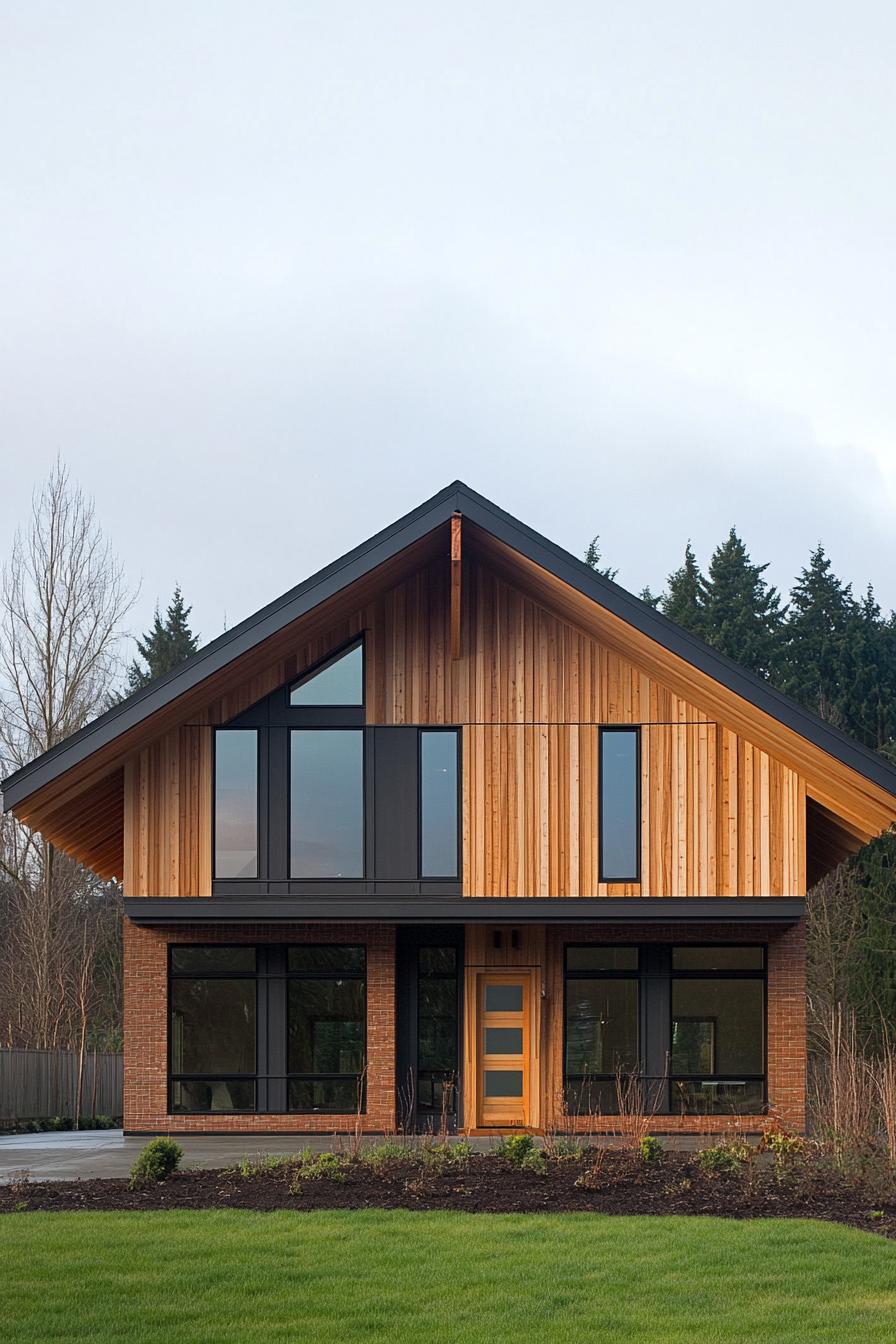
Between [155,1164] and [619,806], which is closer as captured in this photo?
[155,1164]

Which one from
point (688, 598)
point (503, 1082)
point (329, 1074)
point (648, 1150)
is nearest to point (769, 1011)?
point (503, 1082)

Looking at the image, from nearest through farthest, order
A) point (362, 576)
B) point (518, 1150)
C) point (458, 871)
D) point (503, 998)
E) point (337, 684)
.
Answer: point (518, 1150), point (362, 576), point (458, 871), point (337, 684), point (503, 998)

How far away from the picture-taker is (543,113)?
66.3 ft

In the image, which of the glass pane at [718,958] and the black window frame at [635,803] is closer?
the black window frame at [635,803]

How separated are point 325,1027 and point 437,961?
5.55 ft

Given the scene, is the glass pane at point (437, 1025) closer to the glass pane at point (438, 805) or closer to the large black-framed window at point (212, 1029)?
the glass pane at point (438, 805)

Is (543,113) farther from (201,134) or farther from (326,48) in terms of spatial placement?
(201,134)

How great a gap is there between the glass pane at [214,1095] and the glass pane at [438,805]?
144 inches

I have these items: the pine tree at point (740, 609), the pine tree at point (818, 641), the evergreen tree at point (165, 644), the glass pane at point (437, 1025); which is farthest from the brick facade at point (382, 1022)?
the evergreen tree at point (165, 644)

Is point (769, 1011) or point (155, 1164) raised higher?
point (769, 1011)

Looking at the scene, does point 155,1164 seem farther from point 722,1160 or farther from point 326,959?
point 326,959

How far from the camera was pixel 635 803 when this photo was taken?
66.7 feet

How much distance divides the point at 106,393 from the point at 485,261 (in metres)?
53.9

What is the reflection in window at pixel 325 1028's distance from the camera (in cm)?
2066
